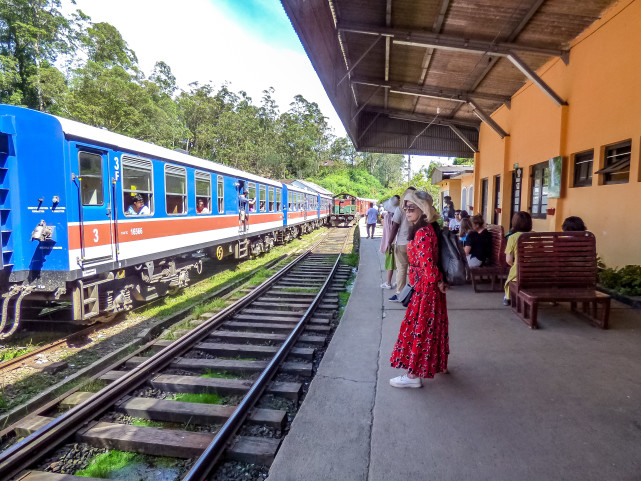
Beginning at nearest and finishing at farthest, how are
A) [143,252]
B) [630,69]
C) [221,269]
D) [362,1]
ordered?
[630,69] → [143,252] → [362,1] → [221,269]

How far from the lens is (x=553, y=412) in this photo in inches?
112

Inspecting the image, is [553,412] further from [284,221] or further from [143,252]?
[284,221]

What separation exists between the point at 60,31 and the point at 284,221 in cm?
3502

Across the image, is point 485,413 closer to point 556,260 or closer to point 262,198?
point 556,260

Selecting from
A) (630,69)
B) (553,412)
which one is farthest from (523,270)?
(630,69)

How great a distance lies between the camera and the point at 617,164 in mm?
6867

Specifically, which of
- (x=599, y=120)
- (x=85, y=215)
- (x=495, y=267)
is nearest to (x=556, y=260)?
(x=495, y=267)

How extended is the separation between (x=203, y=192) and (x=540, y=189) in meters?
8.94

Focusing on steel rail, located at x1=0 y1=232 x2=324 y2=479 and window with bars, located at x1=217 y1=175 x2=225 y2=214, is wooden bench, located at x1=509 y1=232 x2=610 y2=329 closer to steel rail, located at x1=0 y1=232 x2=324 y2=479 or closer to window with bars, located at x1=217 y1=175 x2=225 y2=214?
steel rail, located at x1=0 y1=232 x2=324 y2=479

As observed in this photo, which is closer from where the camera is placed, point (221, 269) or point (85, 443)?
point (85, 443)

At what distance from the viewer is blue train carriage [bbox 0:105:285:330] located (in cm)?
508

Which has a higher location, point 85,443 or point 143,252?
point 143,252

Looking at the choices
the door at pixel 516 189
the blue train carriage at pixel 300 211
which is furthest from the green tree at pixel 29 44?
the door at pixel 516 189

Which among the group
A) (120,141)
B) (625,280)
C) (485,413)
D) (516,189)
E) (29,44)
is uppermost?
(29,44)
